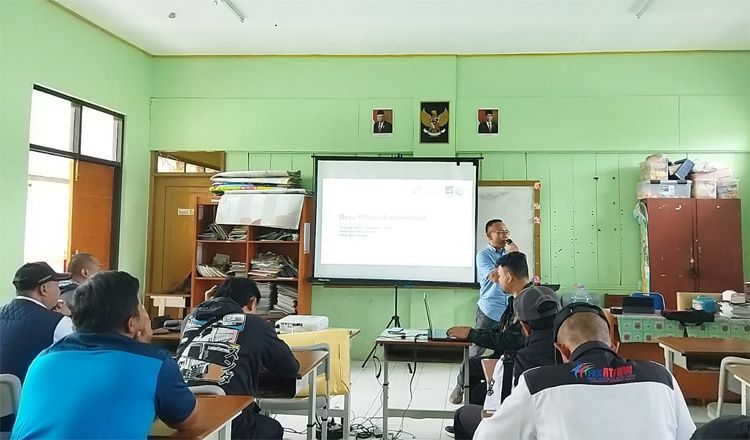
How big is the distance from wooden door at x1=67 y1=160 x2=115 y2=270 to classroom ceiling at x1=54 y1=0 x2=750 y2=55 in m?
1.52

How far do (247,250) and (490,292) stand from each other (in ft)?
8.86

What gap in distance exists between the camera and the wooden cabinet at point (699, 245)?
19.0 ft

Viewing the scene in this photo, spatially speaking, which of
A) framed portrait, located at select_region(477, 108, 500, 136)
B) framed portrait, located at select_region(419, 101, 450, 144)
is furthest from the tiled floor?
framed portrait, located at select_region(477, 108, 500, 136)

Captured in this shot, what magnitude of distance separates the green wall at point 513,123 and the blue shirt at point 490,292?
130cm

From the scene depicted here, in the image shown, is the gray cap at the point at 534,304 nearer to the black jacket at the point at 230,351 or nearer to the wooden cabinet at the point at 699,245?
the black jacket at the point at 230,351

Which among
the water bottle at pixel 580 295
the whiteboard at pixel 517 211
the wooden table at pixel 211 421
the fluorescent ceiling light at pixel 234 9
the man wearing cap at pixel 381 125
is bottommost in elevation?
the wooden table at pixel 211 421

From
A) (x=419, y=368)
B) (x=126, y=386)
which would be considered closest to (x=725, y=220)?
(x=419, y=368)

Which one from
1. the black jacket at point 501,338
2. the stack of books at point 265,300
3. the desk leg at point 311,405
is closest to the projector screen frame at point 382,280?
the stack of books at point 265,300

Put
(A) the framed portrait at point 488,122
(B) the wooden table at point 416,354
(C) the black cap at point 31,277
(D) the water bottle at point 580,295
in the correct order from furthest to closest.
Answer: (A) the framed portrait at point 488,122 → (D) the water bottle at point 580,295 → (B) the wooden table at point 416,354 → (C) the black cap at point 31,277

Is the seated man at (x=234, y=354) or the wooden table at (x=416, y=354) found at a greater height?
the seated man at (x=234, y=354)

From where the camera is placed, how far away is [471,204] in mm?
6020

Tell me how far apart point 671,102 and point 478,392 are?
170 inches

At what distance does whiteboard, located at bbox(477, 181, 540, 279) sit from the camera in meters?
6.23

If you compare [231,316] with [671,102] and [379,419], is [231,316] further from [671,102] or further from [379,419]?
[671,102]
